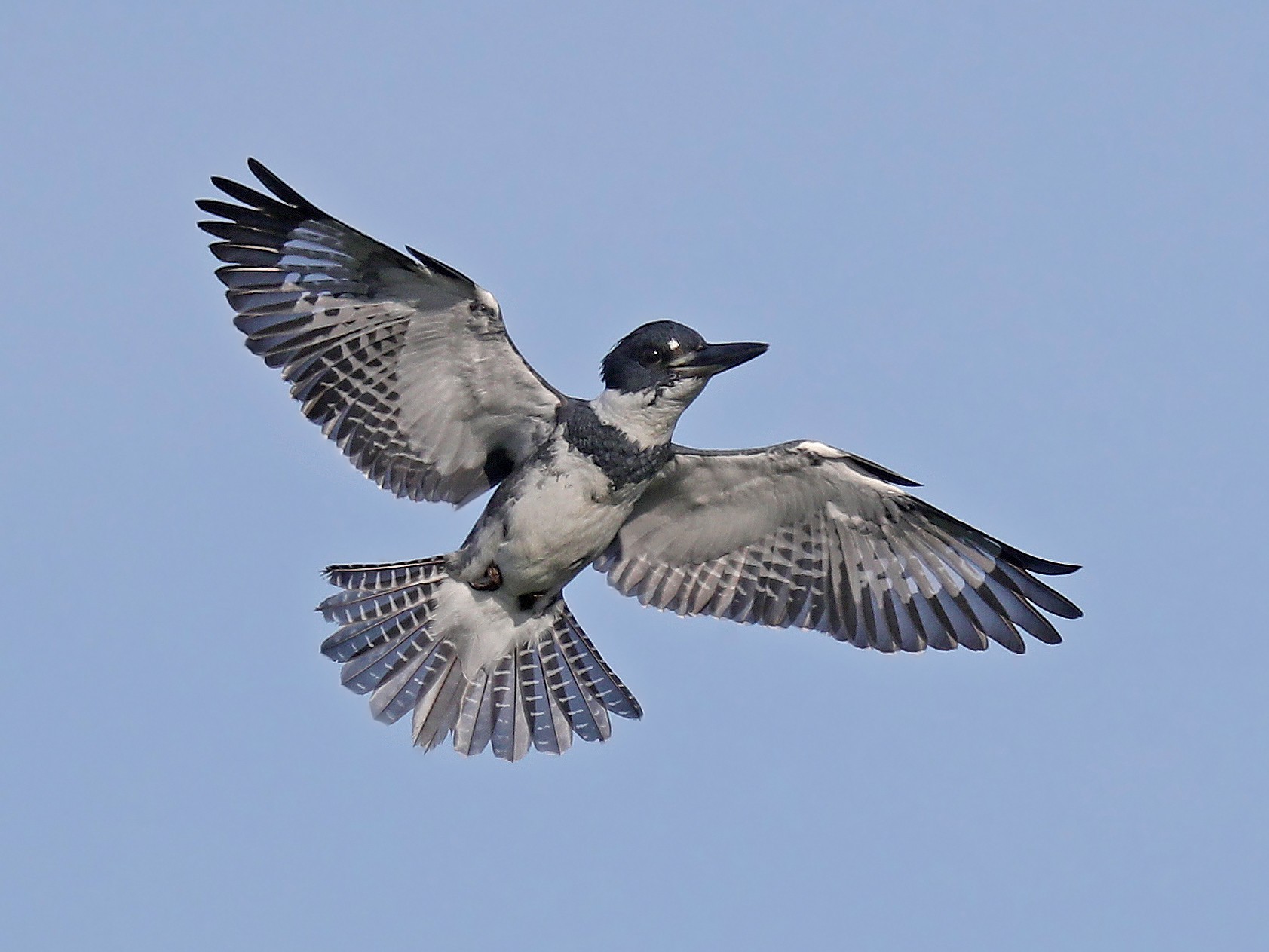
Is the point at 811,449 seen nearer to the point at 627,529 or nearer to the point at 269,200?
the point at 627,529

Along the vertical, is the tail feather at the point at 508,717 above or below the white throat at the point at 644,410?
below

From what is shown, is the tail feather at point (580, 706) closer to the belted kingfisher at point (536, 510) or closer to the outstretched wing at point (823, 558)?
the belted kingfisher at point (536, 510)

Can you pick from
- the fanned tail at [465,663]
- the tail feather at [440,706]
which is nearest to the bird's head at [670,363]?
the fanned tail at [465,663]

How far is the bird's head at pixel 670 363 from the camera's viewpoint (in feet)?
32.2

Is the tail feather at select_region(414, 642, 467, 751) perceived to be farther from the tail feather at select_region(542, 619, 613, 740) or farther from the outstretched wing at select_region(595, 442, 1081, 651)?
the outstretched wing at select_region(595, 442, 1081, 651)

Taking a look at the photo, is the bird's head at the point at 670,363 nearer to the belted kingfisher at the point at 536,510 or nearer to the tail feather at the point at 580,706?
the belted kingfisher at the point at 536,510

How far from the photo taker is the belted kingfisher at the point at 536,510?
973 centimetres

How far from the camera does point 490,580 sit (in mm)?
10375

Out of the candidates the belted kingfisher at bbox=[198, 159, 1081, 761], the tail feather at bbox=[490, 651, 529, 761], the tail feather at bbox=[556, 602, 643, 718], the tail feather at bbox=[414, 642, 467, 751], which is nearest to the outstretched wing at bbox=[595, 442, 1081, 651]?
the belted kingfisher at bbox=[198, 159, 1081, 761]

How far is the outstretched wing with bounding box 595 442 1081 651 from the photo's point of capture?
33.7 feet

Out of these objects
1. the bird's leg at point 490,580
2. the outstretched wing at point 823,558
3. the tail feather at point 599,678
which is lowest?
the tail feather at point 599,678

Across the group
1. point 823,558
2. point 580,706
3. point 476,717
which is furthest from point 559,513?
point 823,558

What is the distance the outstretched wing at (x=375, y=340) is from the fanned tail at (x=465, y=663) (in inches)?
24.1

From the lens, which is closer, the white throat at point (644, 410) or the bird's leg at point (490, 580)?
the white throat at point (644, 410)
